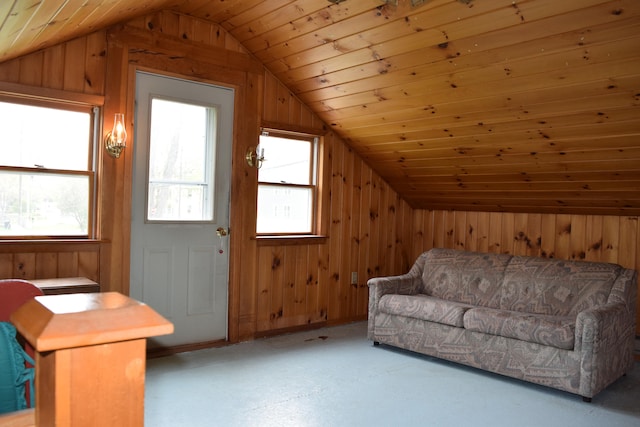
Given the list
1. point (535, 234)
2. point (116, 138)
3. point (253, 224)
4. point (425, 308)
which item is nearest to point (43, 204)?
point (116, 138)

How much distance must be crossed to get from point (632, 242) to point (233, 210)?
3116 mm

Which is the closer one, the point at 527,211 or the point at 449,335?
the point at 449,335

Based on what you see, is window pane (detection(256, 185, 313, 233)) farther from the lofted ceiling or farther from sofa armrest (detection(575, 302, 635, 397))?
sofa armrest (detection(575, 302, 635, 397))

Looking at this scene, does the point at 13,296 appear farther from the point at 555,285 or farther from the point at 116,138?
the point at 555,285

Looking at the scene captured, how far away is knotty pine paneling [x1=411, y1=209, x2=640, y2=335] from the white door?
2256 mm

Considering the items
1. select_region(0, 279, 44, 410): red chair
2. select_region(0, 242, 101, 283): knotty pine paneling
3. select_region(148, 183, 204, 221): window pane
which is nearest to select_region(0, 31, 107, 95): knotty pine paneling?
select_region(148, 183, 204, 221): window pane

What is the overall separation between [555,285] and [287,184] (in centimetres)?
226

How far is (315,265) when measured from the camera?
483 cm

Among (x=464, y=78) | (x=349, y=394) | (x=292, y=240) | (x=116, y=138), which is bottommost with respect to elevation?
(x=349, y=394)

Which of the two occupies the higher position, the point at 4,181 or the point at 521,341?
the point at 4,181

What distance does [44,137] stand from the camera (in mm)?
3414

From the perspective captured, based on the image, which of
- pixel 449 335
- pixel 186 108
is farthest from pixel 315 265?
pixel 186 108

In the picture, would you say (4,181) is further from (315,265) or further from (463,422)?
(463,422)

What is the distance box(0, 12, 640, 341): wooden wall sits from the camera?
3492 mm
